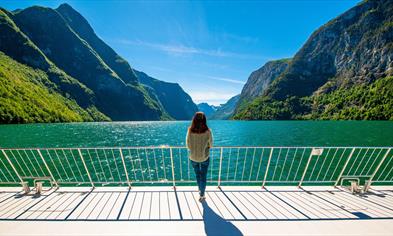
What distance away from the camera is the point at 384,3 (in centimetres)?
Result: 17262

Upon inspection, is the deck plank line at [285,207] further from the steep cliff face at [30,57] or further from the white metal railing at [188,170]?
the steep cliff face at [30,57]

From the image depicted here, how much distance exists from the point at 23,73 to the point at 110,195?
542 feet

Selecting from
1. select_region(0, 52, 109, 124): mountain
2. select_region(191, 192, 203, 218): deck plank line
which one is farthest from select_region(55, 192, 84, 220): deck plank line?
select_region(0, 52, 109, 124): mountain

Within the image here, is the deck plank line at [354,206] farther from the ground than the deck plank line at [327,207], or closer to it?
closer to it

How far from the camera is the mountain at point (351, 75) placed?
134 m

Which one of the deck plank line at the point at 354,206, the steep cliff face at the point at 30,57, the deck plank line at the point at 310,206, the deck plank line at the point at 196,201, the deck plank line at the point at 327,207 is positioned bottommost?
the deck plank line at the point at 354,206

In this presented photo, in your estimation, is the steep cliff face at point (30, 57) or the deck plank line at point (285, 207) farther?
the steep cliff face at point (30, 57)

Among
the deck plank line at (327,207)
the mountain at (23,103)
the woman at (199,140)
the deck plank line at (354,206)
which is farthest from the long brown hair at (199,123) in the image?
the mountain at (23,103)

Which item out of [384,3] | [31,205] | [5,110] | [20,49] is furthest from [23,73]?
[384,3]

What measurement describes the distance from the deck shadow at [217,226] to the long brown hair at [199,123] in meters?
1.68

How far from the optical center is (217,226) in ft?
13.5

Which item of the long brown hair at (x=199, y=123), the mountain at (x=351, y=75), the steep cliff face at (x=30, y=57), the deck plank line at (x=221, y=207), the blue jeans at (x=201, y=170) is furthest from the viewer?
the steep cliff face at (x=30, y=57)

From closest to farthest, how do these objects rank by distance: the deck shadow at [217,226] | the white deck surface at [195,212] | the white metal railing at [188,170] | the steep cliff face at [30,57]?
the deck shadow at [217,226] → the white deck surface at [195,212] → the white metal railing at [188,170] → the steep cliff face at [30,57]

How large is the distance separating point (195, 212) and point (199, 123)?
183 cm
